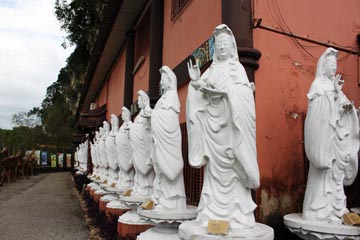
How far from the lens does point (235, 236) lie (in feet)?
10.3

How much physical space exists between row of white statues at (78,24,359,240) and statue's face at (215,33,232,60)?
0.4 inches

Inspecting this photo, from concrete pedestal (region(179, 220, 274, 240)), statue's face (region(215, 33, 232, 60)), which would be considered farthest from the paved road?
statue's face (region(215, 33, 232, 60))

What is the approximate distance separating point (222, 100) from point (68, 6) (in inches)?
921

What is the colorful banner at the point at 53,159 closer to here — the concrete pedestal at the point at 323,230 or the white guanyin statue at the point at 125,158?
the white guanyin statue at the point at 125,158

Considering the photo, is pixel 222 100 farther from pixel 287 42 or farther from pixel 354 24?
pixel 354 24

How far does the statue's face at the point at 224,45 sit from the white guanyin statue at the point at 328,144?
3.71ft

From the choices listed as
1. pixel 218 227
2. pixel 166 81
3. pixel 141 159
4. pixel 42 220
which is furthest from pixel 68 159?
pixel 218 227

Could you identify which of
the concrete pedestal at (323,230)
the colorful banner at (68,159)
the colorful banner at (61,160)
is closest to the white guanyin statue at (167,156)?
the concrete pedestal at (323,230)

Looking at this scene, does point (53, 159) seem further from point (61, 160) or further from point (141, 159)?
point (141, 159)

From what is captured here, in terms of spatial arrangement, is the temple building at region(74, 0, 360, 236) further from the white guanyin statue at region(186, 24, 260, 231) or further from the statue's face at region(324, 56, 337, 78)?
the white guanyin statue at region(186, 24, 260, 231)

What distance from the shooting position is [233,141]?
3420mm

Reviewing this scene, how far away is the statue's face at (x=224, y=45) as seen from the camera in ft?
12.1

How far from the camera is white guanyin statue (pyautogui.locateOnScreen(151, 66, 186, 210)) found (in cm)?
439

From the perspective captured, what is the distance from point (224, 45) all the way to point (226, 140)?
100cm
